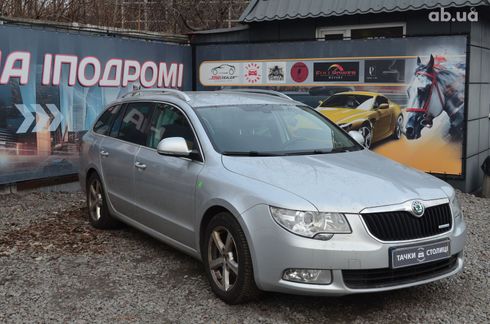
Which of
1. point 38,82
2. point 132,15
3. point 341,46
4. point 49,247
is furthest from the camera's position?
point 132,15

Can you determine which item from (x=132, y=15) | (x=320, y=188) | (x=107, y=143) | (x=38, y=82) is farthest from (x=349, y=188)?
(x=132, y=15)

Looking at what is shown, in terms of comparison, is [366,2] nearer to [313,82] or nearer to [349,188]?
[313,82]

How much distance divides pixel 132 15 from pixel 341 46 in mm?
7387

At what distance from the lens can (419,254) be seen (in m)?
4.04

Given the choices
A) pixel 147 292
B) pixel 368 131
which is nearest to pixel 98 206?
pixel 147 292

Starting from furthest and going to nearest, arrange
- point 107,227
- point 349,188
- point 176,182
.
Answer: point 107,227 → point 176,182 → point 349,188

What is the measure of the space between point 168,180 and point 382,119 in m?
5.59

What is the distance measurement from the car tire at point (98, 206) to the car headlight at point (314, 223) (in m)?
3.05

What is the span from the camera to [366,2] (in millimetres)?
10000

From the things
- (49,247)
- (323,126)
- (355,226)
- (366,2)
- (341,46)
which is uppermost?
(366,2)

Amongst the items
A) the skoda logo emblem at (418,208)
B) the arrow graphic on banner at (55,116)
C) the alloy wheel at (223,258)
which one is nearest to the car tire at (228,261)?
the alloy wheel at (223,258)

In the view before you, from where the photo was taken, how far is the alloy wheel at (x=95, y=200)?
6541 millimetres

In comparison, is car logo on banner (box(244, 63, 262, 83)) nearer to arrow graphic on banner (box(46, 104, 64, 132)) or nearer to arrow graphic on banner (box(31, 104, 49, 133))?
arrow graphic on banner (box(46, 104, 64, 132))

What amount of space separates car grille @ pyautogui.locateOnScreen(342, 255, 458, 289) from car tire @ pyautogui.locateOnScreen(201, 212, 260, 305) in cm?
70
